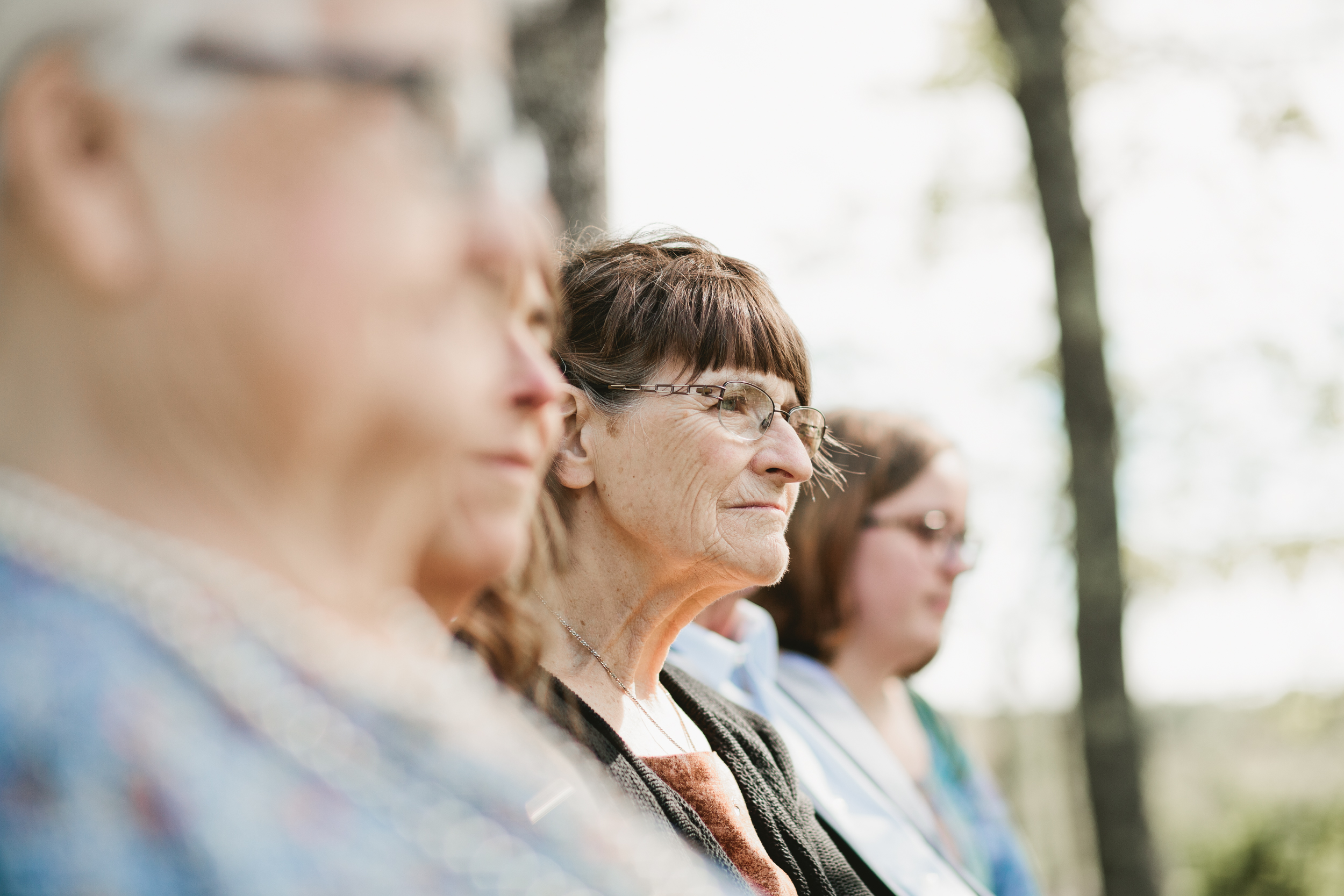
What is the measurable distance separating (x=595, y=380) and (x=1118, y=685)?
Answer: 6481mm

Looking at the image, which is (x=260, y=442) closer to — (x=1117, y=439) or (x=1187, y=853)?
(x=1117, y=439)

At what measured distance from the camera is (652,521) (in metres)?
2.45

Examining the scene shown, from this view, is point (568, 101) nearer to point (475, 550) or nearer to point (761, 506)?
point (761, 506)

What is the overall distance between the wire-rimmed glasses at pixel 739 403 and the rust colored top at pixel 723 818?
736 millimetres

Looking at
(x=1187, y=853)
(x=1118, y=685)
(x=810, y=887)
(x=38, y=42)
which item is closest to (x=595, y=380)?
(x=810, y=887)

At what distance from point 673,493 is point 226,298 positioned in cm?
167

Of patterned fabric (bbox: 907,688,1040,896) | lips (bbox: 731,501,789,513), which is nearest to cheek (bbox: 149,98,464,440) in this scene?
lips (bbox: 731,501,789,513)

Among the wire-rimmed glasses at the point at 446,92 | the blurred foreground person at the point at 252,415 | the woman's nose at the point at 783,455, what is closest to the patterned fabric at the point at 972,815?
the woman's nose at the point at 783,455

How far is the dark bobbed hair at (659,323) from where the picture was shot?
254cm

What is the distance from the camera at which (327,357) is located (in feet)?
2.78

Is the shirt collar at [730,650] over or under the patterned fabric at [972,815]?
over

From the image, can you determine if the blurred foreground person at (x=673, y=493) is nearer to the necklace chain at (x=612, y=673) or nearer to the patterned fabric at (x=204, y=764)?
the necklace chain at (x=612, y=673)

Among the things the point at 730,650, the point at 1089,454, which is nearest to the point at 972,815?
the point at 730,650

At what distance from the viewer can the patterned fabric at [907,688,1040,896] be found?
4.25 meters
